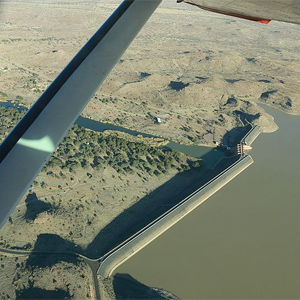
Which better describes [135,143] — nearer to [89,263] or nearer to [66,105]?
[89,263]

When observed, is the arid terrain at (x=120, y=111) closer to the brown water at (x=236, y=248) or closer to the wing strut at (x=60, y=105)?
the wing strut at (x=60, y=105)

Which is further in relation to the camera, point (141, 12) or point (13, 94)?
point (13, 94)

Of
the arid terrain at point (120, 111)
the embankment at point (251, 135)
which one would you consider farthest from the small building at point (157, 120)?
the embankment at point (251, 135)

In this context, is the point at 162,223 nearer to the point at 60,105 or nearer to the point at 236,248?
the point at 236,248

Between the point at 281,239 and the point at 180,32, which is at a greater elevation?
the point at 180,32

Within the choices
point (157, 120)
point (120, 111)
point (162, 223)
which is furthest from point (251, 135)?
point (162, 223)

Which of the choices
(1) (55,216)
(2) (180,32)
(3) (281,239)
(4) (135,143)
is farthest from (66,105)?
(2) (180,32)
